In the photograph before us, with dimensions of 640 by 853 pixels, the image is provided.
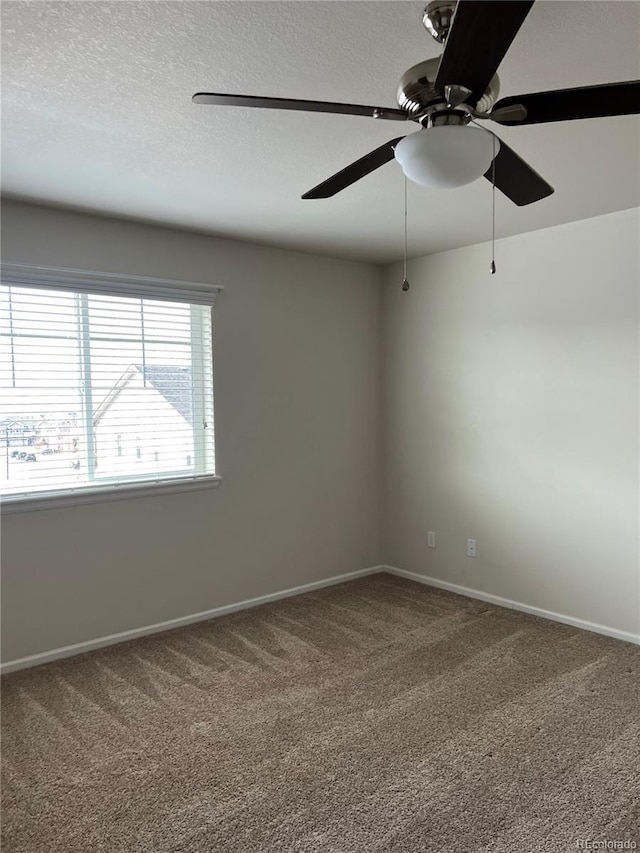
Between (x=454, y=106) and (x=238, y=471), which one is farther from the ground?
(x=454, y=106)

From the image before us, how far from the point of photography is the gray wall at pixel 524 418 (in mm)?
3250

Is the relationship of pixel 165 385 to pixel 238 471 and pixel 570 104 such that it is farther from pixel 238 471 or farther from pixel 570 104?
pixel 570 104

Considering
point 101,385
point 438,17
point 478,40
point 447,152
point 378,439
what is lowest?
point 378,439

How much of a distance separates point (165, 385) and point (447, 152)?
2.47 meters

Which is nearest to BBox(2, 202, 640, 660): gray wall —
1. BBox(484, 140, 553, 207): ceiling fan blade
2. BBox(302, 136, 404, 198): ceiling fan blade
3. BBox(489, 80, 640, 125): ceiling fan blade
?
BBox(484, 140, 553, 207): ceiling fan blade

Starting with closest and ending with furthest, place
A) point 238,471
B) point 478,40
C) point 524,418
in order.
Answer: point 478,40, point 524,418, point 238,471

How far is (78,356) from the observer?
3.13 meters

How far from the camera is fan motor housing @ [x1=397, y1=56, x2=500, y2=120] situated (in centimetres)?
137

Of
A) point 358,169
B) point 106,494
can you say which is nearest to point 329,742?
point 106,494

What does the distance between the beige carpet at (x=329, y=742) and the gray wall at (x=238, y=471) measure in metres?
0.31

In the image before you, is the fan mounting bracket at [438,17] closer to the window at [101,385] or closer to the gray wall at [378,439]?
the gray wall at [378,439]

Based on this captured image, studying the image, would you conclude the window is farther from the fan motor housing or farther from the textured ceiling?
the fan motor housing

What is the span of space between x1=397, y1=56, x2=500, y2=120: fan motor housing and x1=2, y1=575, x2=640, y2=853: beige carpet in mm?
2069

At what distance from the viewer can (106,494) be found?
10.6 feet
